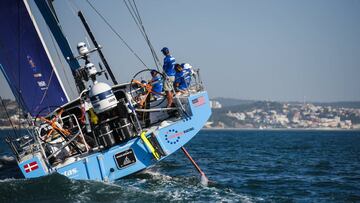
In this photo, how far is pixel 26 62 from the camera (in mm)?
17031

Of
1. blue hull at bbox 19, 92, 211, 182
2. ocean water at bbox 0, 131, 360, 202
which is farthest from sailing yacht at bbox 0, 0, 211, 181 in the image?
ocean water at bbox 0, 131, 360, 202

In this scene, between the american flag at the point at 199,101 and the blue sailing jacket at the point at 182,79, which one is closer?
the american flag at the point at 199,101

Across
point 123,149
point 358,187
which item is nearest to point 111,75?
point 123,149

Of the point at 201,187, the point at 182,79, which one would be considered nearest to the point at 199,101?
the point at 182,79

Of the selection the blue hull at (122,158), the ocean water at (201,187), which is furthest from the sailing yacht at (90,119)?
the ocean water at (201,187)

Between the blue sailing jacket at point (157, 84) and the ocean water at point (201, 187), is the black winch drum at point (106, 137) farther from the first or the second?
the blue sailing jacket at point (157, 84)

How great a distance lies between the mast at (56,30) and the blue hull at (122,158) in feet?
18.7

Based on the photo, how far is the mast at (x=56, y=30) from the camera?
655 inches

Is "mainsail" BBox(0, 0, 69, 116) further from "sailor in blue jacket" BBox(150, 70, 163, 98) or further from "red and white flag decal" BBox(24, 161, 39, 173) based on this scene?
"red and white flag decal" BBox(24, 161, 39, 173)

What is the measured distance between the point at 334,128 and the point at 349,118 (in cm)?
1967

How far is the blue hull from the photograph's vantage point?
10.9 meters

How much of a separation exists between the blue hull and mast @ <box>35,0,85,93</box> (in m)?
5.69

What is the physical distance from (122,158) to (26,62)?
7.47 meters

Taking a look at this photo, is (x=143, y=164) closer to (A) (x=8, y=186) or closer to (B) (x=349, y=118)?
(A) (x=8, y=186)
